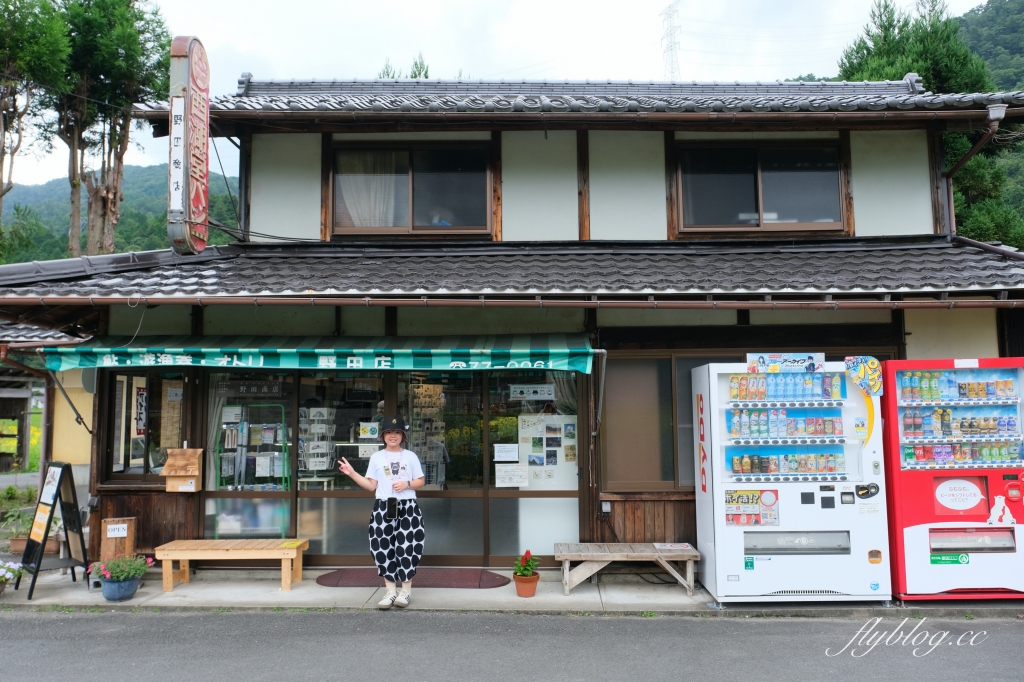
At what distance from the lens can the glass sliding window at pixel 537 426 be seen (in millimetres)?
7523

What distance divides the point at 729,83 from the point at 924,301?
19.6 ft

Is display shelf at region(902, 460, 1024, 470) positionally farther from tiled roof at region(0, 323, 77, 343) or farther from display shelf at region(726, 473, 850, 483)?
tiled roof at region(0, 323, 77, 343)

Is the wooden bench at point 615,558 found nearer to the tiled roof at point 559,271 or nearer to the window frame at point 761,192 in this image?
the tiled roof at point 559,271

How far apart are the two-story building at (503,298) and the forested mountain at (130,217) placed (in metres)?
1.40

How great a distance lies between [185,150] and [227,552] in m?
4.38

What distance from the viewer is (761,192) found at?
831 centimetres

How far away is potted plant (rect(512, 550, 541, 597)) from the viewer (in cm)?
661

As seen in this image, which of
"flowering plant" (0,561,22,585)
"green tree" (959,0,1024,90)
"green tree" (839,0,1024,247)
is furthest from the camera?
"green tree" (959,0,1024,90)

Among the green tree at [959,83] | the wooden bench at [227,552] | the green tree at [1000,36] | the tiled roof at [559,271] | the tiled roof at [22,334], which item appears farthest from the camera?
the green tree at [1000,36]

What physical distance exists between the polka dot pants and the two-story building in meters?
1.08

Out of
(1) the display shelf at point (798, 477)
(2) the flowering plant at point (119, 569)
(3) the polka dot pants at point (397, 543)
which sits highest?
(1) the display shelf at point (798, 477)

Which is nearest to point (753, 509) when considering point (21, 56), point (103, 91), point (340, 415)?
point (340, 415)

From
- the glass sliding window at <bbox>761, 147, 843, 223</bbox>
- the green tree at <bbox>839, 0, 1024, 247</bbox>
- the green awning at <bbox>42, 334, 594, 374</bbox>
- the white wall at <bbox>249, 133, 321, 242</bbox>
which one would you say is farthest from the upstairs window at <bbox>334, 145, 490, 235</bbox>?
the green tree at <bbox>839, 0, 1024, 247</bbox>

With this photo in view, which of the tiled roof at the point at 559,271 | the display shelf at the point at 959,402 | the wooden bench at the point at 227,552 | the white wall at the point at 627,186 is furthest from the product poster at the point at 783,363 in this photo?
the wooden bench at the point at 227,552
